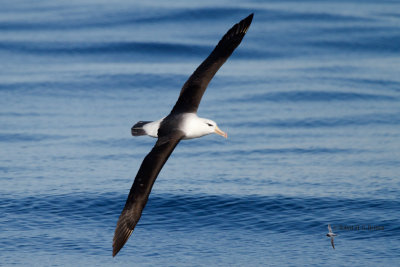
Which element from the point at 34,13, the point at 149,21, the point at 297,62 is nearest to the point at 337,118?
the point at 297,62

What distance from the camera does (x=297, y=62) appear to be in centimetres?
2841

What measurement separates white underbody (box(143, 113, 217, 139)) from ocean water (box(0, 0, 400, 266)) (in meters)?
2.24

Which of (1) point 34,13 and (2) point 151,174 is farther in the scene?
(1) point 34,13

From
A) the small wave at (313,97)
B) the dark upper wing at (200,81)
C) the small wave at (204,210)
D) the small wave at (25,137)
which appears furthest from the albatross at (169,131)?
the small wave at (313,97)

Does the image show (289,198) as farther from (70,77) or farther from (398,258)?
(70,77)

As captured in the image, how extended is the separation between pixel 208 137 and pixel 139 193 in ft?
31.4

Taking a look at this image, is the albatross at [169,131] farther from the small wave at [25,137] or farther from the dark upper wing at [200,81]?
the small wave at [25,137]

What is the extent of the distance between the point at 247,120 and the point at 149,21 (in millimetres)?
11365

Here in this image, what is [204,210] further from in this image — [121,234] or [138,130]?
[121,234]

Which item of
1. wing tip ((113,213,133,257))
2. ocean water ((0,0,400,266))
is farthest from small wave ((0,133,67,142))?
wing tip ((113,213,133,257))

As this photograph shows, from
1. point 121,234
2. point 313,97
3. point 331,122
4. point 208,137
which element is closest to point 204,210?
point 121,234

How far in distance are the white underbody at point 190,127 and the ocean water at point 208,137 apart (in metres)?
2.24

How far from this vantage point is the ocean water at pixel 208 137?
14.8m

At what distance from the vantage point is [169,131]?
13141 millimetres
